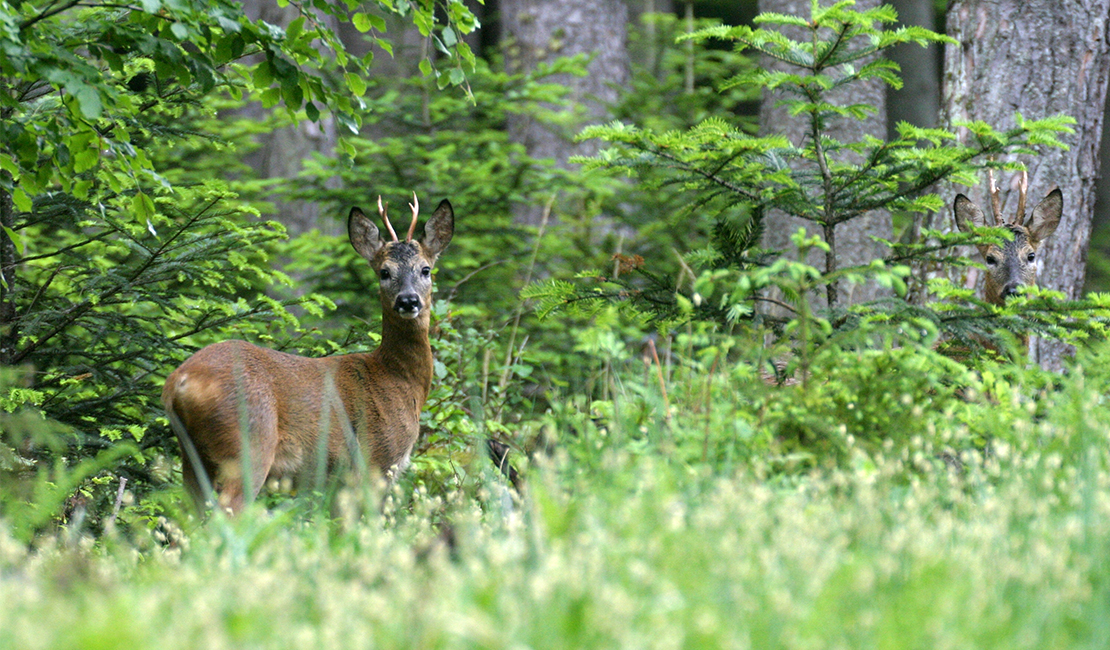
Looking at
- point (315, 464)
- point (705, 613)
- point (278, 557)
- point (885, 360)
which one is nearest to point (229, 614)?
point (278, 557)

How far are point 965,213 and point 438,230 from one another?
3091mm

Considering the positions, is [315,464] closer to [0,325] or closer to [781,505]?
[0,325]

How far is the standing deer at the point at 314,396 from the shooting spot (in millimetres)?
4543

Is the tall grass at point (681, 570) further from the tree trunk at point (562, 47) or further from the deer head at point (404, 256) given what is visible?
the tree trunk at point (562, 47)

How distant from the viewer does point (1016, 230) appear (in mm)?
5926

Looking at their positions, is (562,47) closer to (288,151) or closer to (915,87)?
(288,151)

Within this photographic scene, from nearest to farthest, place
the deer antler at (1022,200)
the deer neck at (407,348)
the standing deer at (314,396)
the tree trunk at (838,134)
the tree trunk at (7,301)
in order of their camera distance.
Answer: the standing deer at (314,396) < the tree trunk at (7,301) < the deer neck at (407,348) < the deer antler at (1022,200) < the tree trunk at (838,134)

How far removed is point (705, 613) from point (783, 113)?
6800 millimetres

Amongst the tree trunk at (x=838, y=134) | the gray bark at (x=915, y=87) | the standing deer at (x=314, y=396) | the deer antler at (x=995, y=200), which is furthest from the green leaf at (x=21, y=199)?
the gray bark at (x=915, y=87)

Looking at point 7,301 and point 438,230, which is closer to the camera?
point 7,301

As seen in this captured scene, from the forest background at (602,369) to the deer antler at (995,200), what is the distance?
0.09 m

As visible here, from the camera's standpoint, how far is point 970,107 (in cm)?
621

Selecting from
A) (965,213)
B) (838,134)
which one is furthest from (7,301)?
(838,134)

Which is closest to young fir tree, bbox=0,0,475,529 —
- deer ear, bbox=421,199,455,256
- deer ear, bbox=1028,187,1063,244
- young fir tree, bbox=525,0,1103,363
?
deer ear, bbox=421,199,455,256
